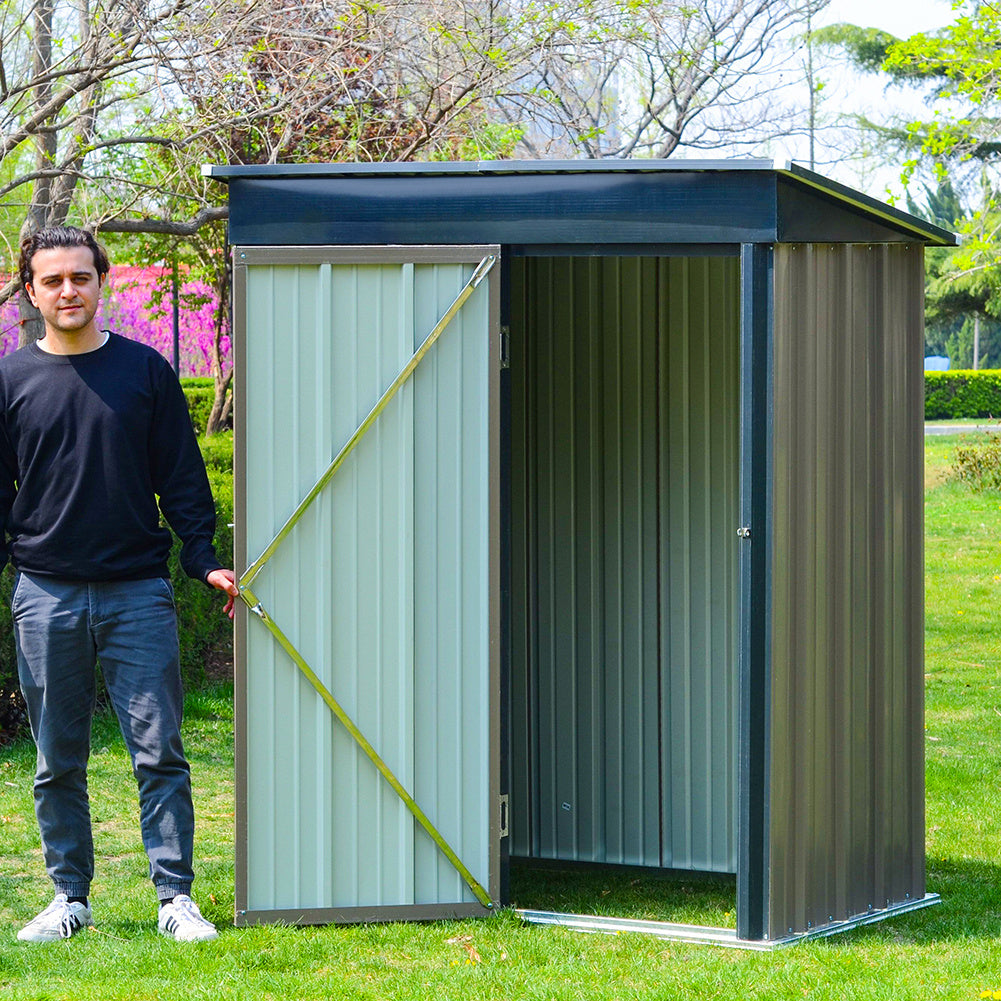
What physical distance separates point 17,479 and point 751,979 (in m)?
2.36

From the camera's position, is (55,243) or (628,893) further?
(628,893)

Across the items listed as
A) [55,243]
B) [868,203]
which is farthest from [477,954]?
[868,203]

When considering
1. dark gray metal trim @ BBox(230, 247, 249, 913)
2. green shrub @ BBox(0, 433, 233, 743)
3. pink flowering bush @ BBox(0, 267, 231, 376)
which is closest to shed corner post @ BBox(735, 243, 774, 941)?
dark gray metal trim @ BBox(230, 247, 249, 913)

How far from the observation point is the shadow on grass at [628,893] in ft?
15.9

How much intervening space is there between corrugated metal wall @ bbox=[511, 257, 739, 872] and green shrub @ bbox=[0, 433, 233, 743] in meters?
2.07

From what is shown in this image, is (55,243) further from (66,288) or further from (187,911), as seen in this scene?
(187,911)

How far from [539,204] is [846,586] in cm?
140

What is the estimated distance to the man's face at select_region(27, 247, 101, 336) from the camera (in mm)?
4250

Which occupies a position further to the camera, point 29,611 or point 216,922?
point 216,922

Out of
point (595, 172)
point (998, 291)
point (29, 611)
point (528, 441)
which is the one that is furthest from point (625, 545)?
point (998, 291)

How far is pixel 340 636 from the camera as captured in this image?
4492 mm

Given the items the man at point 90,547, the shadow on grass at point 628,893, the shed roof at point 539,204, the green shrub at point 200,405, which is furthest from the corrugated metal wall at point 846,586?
the green shrub at point 200,405

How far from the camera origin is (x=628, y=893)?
517cm

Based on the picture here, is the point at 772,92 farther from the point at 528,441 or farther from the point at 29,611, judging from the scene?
the point at 29,611
